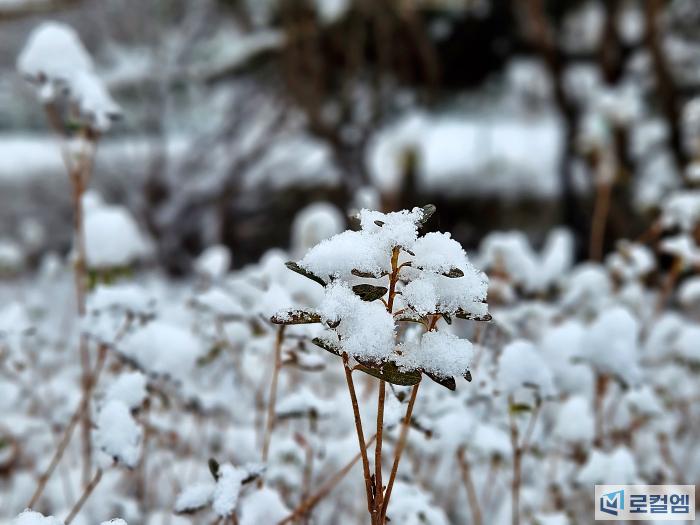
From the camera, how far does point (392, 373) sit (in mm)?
537

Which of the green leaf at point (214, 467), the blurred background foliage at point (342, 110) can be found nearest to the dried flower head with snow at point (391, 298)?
the green leaf at point (214, 467)

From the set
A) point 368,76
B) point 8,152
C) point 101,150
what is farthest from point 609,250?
point 8,152

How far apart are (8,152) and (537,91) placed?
468cm

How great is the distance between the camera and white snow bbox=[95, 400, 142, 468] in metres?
0.77

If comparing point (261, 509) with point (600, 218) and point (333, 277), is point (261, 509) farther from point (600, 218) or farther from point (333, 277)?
point (600, 218)

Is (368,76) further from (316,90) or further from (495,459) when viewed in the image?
(495,459)

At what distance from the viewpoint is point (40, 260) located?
504 cm

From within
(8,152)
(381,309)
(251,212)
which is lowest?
(381,309)

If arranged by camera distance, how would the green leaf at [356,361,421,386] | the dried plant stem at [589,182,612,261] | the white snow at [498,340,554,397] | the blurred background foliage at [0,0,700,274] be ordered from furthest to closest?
the blurred background foliage at [0,0,700,274], the dried plant stem at [589,182,612,261], the white snow at [498,340,554,397], the green leaf at [356,361,421,386]

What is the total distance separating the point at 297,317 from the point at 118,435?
38 cm

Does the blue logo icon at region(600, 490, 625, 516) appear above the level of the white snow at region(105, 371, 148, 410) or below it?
above

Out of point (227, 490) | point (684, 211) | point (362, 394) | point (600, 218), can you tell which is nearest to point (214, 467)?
point (227, 490)

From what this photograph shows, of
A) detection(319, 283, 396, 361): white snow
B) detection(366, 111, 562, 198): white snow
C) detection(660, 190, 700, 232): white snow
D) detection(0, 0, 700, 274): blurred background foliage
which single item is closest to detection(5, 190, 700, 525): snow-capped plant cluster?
detection(319, 283, 396, 361): white snow

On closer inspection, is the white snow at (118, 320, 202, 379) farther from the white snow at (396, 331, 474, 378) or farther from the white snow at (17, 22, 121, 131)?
the white snow at (396, 331, 474, 378)
